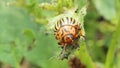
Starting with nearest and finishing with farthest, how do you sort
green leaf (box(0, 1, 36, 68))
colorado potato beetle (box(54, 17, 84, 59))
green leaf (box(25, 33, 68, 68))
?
colorado potato beetle (box(54, 17, 84, 59))
green leaf (box(0, 1, 36, 68))
green leaf (box(25, 33, 68, 68))

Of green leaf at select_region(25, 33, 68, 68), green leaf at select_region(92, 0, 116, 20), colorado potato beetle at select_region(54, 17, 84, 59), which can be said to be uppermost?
green leaf at select_region(92, 0, 116, 20)

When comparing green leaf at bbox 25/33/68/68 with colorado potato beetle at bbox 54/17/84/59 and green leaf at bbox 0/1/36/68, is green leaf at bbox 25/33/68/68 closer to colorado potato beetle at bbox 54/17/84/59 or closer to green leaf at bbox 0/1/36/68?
green leaf at bbox 0/1/36/68

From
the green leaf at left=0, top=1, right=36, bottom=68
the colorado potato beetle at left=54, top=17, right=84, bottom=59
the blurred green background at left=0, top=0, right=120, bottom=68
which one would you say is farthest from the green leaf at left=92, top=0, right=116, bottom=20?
the colorado potato beetle at left=54, top=17, right=84, bottom=59

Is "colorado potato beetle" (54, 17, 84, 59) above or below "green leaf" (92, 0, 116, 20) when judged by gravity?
below

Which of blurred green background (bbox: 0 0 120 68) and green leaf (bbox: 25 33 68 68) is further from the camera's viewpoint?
green leaf (bbox: 25 33 68 68)

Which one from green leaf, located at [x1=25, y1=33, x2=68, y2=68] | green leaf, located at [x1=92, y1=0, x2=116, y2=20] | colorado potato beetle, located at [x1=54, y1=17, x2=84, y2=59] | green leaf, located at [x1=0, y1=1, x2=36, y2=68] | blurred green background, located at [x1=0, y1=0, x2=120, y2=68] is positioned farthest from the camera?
green leaf, located at [x1=92, y1=0, x2=116, y2=20]

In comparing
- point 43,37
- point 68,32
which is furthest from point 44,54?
point 68,32

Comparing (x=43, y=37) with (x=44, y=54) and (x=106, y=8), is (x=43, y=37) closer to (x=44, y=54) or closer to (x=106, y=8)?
(x=44, y=54)

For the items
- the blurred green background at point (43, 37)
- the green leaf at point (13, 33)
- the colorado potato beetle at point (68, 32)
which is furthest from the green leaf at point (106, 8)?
the colorado potato beetle at point (68, 32)

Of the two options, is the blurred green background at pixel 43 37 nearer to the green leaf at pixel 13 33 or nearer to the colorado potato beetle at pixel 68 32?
the green leaf at pixel 13 33
